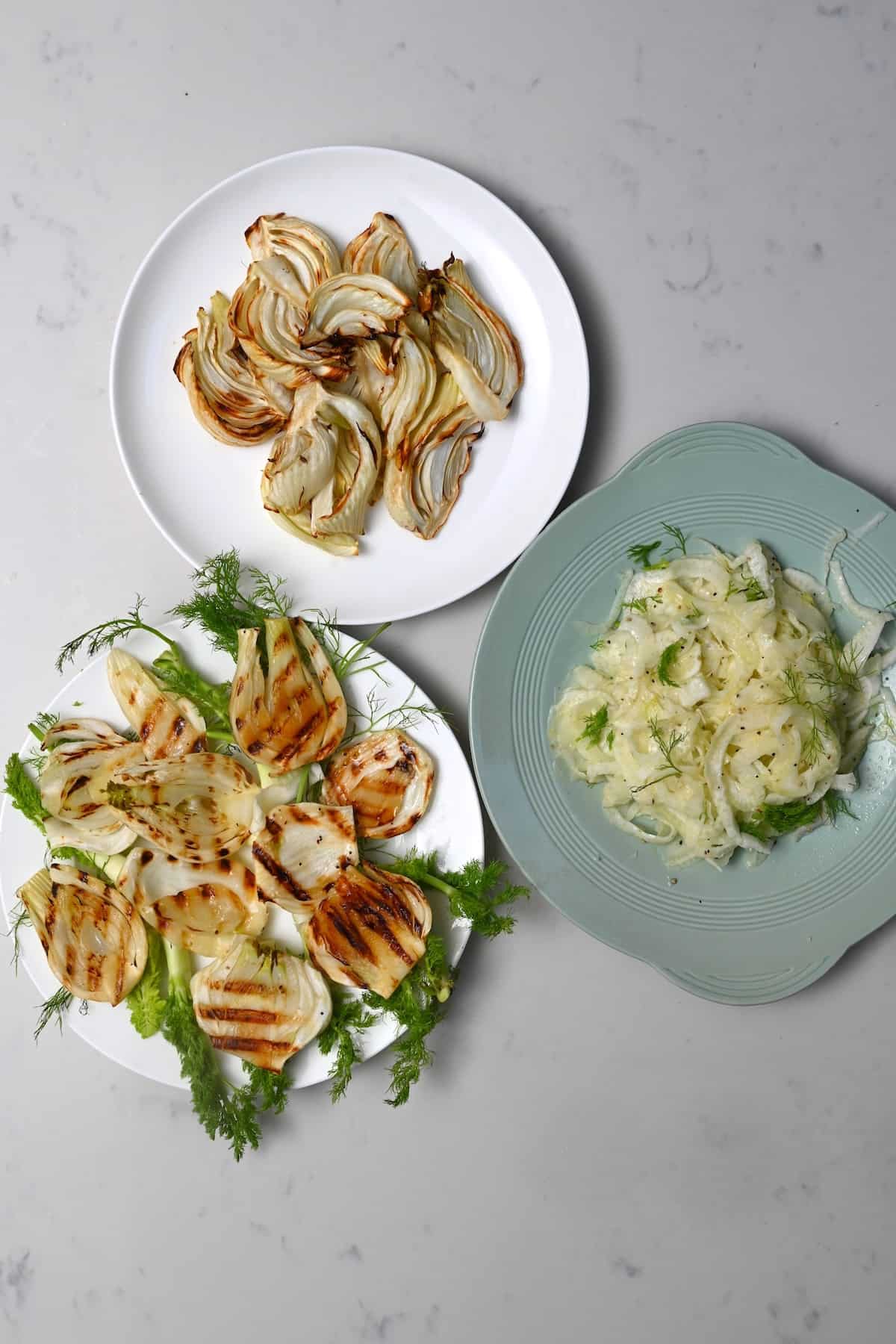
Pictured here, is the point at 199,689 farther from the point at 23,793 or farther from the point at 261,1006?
the point at 261,1006

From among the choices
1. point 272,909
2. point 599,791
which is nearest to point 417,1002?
point 272,909

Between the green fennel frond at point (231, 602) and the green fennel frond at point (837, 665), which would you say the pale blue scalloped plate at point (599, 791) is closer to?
the green fennel frond at point (837, 665)

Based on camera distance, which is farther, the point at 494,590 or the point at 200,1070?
the point at 494,590

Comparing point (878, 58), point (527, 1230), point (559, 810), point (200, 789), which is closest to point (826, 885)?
point (559, 810)

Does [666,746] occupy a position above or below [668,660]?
below

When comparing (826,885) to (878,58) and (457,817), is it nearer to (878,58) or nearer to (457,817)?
(457,817)

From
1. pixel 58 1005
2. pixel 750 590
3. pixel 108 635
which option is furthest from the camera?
pixel 108 635

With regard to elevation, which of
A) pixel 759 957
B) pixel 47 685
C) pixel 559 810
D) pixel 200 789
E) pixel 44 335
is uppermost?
pixel 44 335
